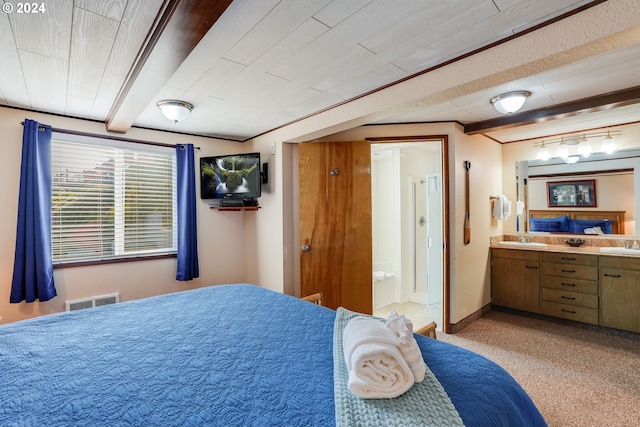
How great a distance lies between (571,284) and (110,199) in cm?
499

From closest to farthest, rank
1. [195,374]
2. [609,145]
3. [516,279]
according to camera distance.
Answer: [195,374], [609,145], [516,279]

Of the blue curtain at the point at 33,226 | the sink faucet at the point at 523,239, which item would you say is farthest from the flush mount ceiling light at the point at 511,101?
the blue curtain at the point at 33,226

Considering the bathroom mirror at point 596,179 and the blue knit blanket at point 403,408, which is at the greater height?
the bathroom mirror at point 596,179

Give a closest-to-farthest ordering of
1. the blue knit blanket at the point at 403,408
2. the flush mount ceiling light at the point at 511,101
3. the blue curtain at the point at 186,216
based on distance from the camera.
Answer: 1. the blue knit blanket at the point at 403,408
2. the flush mount ceiling light at the point at 511,101
3. the blue curtain at the point at 186,216

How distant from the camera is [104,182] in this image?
3.05 metres

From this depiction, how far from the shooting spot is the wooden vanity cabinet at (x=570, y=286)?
3.26 meters

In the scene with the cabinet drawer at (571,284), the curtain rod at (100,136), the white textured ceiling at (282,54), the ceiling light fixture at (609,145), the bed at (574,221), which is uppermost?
the white textured ceiling at (282,54)

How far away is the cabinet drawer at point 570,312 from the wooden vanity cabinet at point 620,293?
0.07m

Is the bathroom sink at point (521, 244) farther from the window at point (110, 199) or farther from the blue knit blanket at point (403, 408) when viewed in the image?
the window at point (110, 199)

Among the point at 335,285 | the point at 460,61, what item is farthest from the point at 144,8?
the point at 335,285

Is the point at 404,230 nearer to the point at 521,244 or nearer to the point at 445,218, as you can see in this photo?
the point at 445,218

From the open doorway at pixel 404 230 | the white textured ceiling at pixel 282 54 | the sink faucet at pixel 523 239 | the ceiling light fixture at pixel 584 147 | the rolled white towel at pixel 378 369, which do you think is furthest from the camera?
the open doorway at pixel 404 230

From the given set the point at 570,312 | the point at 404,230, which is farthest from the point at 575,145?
the point at 404,230

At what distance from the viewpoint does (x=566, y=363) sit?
2619 mm
